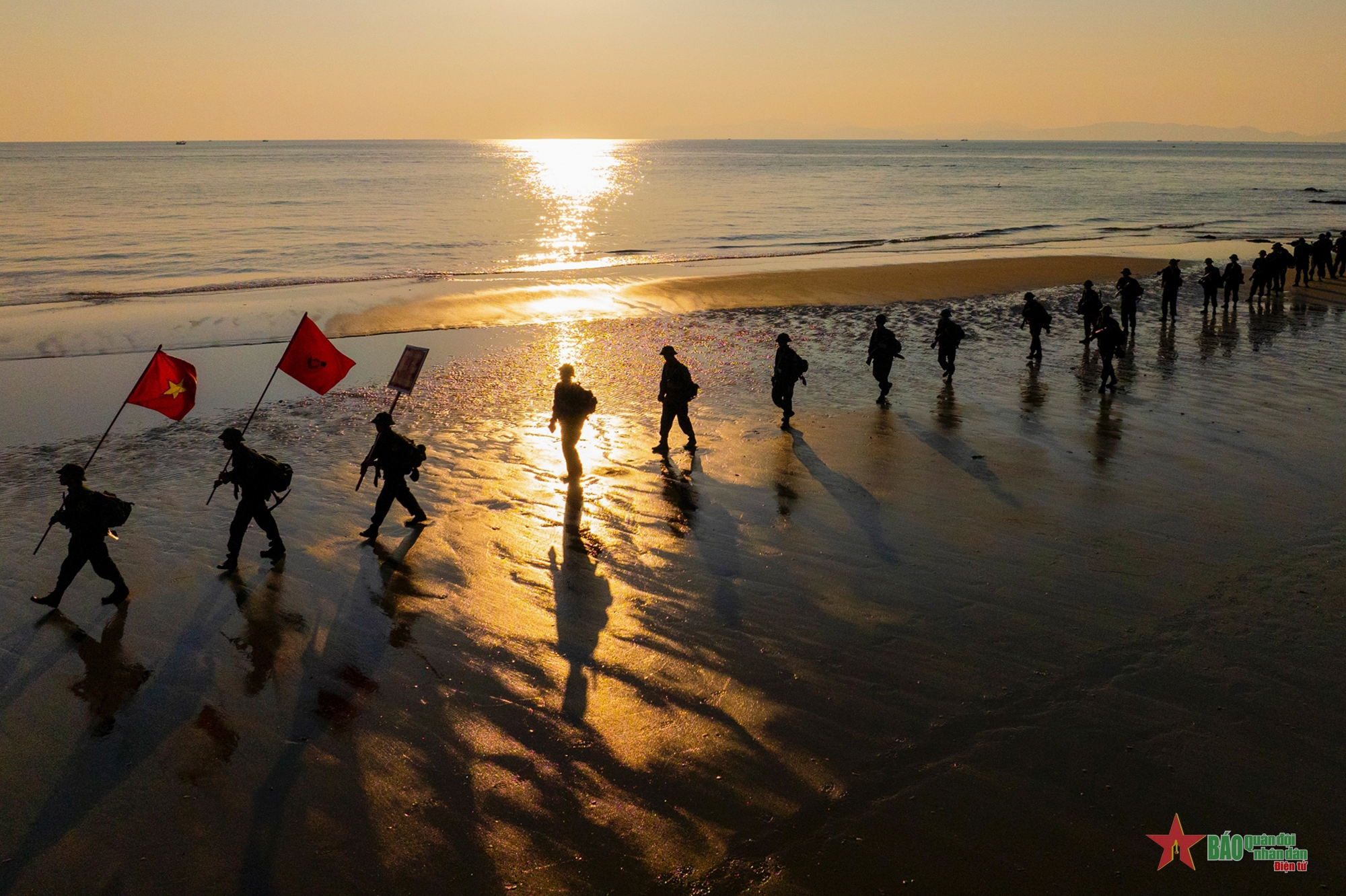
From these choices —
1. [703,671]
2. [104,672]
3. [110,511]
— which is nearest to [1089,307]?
[703,671]

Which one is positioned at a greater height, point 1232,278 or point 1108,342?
point 1232,278

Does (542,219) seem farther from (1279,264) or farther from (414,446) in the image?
(414,446)

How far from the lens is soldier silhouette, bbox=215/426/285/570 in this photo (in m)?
9.27

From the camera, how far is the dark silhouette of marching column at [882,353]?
50.1 feet

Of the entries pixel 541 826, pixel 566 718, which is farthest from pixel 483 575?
pixel 541 826

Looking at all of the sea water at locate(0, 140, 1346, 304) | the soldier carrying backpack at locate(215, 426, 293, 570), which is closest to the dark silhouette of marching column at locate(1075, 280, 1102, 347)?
the soldier carrying backpack at locate(215, 426, 293, 570)

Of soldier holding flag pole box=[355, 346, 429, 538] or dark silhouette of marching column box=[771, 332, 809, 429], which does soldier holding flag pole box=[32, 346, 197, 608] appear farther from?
dark silhouette of marching column box=[771, 332, 809, 429]

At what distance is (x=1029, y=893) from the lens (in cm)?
484

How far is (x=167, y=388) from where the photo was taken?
951 cm

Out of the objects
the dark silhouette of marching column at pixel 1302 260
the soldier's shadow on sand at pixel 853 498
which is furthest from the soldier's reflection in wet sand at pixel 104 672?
the dark silhouette of marching column at pixel 1302 260

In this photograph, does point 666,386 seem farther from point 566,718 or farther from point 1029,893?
point 1029,893

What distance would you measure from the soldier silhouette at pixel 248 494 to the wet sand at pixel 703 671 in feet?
1.08

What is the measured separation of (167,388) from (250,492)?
1.43m

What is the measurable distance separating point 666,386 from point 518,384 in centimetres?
523
